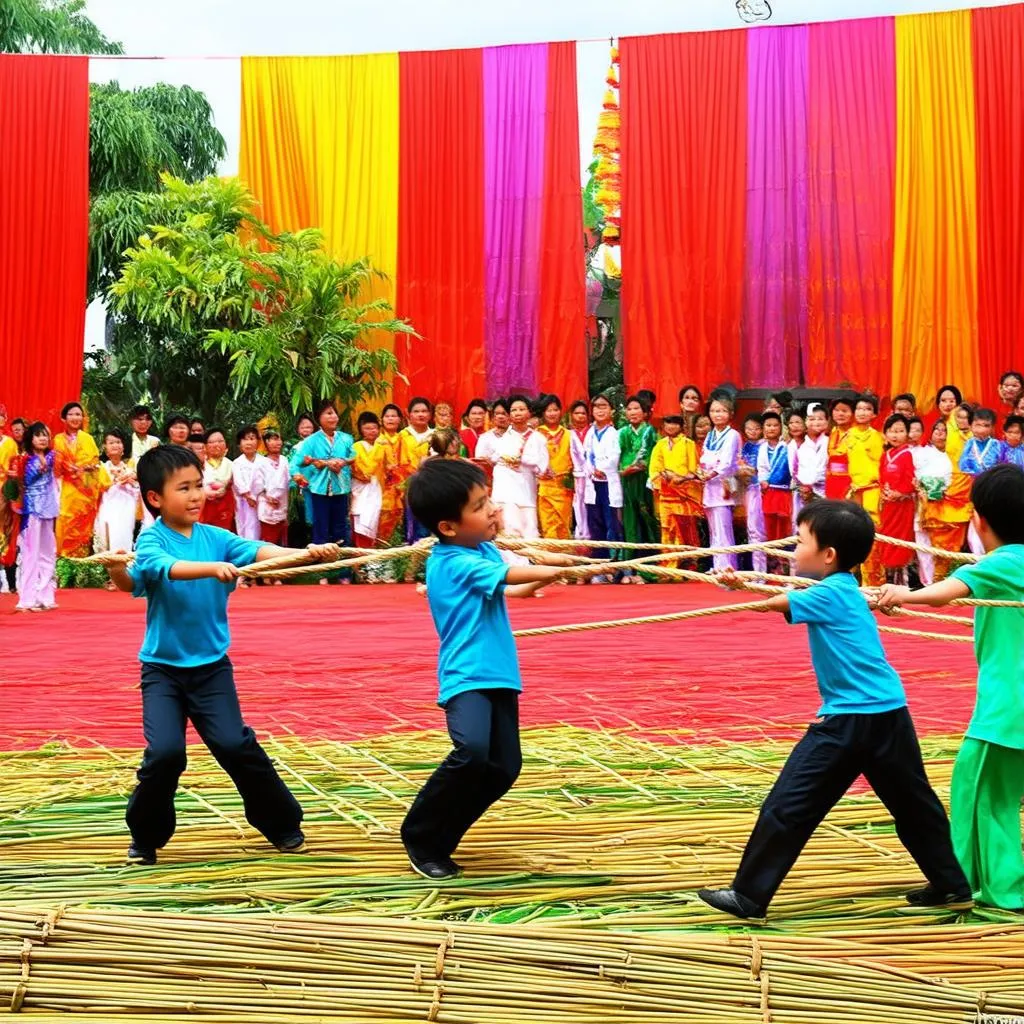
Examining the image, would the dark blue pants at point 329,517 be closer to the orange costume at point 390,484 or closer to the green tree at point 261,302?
the orange costume at point 390,484

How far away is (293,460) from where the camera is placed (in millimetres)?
11891

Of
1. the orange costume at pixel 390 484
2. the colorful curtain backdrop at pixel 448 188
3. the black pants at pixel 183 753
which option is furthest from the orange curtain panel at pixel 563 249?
the black pants at pixel 183 753

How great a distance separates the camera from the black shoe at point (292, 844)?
346 centimetres

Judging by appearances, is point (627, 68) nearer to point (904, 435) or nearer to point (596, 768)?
point (904, 435)

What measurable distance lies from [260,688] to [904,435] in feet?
17.9

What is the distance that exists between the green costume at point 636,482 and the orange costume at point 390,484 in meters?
1.78

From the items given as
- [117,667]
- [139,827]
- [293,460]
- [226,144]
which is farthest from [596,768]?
[226,144]

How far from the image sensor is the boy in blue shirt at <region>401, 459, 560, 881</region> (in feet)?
10.8

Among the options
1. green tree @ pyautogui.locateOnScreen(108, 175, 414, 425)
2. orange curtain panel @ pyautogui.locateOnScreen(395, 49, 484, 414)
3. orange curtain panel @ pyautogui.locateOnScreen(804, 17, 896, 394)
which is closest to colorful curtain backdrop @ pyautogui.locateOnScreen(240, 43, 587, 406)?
orange curtain panel @ pyautogui.locateOnScreen(395, 49, 484, 414)

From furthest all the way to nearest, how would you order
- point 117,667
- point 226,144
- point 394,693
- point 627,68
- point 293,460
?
point 226,144, point 627,68, point 293,460, point 117,667, point 394,693

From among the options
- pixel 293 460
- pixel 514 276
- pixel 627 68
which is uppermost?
pixel 627 68

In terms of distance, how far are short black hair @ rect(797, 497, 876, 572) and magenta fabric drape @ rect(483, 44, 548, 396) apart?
10.0 m

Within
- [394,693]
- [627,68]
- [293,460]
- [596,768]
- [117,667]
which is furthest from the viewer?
[627,68]

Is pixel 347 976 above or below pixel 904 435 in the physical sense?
below
